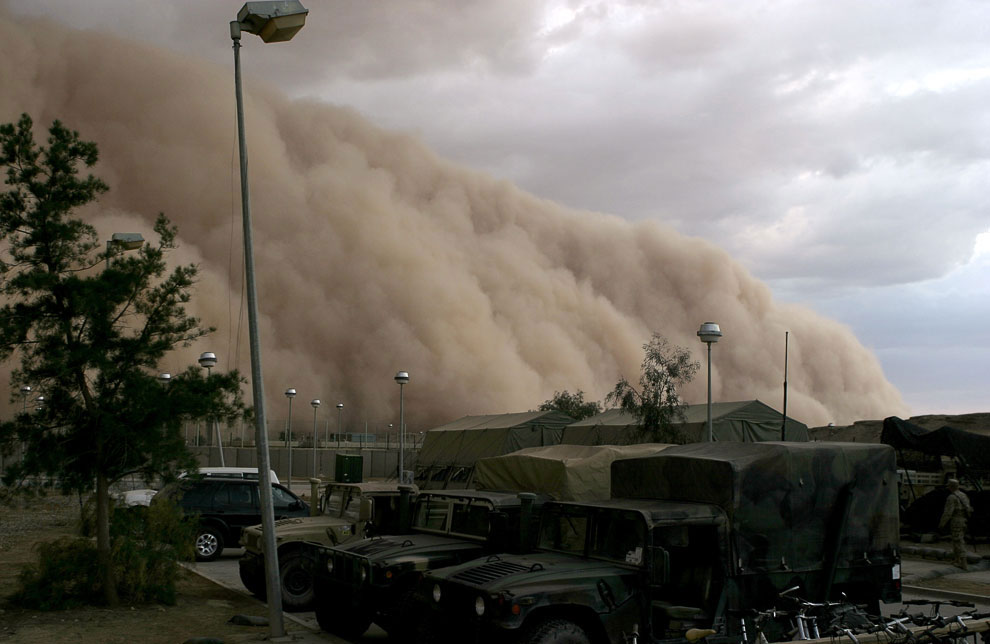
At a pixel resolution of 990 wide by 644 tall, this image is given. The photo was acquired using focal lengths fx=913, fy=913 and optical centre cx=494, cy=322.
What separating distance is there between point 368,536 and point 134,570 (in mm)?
2669

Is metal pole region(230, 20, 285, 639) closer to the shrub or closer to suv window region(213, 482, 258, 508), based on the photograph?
the shrub

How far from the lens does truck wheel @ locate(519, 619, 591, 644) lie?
20.2 feet

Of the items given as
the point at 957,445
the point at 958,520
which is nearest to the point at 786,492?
the point at 958,520

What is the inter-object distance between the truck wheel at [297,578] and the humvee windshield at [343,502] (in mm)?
811

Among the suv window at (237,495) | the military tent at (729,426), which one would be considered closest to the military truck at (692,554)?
the suv window at (237,495)

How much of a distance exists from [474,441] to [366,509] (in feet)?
60.8

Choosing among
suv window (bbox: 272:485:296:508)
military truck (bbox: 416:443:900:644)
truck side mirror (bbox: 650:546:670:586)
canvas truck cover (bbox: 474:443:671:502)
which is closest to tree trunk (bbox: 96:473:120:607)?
suv window (bbox: 272:485:296:508)

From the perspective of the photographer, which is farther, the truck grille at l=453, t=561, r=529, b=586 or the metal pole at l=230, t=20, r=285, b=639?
the metal pole at l=230, t=20, r=285, b=639

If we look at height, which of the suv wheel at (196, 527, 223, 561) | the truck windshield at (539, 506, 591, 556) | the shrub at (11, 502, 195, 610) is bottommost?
the suv wheel at (196, 527, 223, 561)

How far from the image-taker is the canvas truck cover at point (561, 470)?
14.2m

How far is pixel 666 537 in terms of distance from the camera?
6.72 m

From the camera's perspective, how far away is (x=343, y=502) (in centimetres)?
1193

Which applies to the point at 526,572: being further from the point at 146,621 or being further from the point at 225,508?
the point at 225,508

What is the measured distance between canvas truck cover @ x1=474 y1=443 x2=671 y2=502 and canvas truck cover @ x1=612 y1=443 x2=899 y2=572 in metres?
5.91
